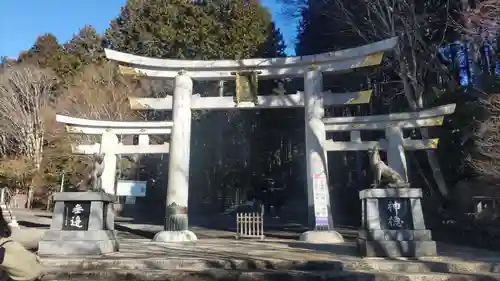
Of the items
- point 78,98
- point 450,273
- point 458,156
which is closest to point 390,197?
point 450,273

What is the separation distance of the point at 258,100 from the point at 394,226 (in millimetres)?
6888

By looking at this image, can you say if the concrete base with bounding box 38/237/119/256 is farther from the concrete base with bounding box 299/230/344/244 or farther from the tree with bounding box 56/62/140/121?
the tree with bounding box 56/62/140/121

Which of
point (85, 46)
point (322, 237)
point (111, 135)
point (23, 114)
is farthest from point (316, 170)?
point (85, 46)

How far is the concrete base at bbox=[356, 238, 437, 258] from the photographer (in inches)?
295

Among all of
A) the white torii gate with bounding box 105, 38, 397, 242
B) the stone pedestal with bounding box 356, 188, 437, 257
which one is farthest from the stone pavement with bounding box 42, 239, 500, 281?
the white torii gate with bounding box 105, 38, 397, 242

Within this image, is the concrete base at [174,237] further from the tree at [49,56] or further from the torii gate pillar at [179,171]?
the tree at [49,56]

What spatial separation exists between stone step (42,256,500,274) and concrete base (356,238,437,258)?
1.80ft

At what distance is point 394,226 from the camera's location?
309 inches

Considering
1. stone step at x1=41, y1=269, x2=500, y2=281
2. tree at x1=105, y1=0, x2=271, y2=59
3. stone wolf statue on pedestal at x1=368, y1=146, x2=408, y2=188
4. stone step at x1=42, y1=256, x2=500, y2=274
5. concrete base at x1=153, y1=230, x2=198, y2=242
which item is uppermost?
tree at x1=105, y1=0, x2=271, y2=59

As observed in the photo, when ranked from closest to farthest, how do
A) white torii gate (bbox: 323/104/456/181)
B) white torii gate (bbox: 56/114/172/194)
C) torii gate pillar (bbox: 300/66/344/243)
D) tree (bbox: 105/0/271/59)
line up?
torii gate pillar (bbox: 300/66/344/243), white torii gate (bbox: 323/104/456/181), white torii gate (bbox: 56/114/172/194), tree (bbox: 105/0/271/59)

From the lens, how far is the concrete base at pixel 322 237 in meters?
11.2

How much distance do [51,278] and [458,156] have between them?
13839 millimetres

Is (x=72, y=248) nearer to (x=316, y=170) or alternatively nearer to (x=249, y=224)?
(x=249, y=224)

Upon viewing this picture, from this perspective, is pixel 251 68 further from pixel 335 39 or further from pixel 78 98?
pixel 78 98
